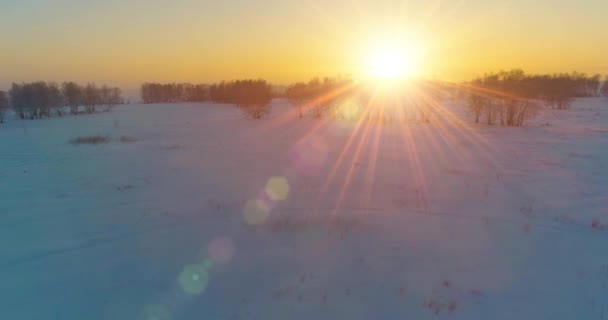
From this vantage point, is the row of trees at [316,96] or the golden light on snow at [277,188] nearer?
the golden light on snow at [277,188]

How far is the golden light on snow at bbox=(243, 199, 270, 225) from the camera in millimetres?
9508

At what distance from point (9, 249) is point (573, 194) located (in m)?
16.9

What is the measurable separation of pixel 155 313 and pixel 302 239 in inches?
148

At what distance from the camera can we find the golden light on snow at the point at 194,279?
6.12 metres

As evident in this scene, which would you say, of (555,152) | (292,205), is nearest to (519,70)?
(555,152)

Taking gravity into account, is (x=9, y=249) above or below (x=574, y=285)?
above

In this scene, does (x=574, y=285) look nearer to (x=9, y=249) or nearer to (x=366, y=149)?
(x=9, y=249)

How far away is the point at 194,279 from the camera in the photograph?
6438mm

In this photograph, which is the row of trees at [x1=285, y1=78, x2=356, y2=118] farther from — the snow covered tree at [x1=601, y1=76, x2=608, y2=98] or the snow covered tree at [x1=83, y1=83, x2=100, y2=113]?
the snow covered tree at [x1=601, y1=76, x2=608, y2=98]

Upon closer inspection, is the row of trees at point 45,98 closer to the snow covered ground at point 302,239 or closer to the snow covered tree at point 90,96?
the snow covered tree at point 90,96

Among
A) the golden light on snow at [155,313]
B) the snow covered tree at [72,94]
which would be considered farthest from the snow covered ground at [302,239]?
the snow covered tree at [72,94]

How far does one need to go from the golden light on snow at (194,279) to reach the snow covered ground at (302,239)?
1.2 inches

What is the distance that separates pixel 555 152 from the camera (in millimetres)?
19891

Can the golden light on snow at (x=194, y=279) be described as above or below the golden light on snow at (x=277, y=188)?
below
